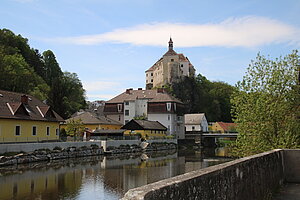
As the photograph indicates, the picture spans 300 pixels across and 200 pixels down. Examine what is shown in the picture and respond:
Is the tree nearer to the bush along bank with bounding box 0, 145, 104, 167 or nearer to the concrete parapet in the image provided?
the concrete parapet

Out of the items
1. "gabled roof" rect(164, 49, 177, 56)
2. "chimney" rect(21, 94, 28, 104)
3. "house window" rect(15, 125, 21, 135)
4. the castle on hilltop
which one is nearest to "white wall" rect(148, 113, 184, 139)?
the castle on hilltop

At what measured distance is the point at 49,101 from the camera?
2350 inches

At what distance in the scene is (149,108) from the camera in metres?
69.4

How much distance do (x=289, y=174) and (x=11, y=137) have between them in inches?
1062

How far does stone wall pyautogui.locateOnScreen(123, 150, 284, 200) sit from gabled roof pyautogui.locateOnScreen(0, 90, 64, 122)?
26.9m

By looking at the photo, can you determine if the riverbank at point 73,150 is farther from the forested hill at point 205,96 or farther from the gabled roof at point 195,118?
the forested hill at point 205,96

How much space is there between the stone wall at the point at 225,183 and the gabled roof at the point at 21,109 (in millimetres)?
26863

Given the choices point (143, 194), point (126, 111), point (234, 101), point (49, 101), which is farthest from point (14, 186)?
point (126, 111)

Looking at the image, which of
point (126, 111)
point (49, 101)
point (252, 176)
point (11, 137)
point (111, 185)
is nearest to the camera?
point (252, 176)

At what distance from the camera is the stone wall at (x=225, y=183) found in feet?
13.4

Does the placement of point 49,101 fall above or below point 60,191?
above

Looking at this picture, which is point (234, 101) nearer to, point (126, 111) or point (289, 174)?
point (289, 174)

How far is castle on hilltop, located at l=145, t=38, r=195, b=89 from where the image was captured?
355 feet

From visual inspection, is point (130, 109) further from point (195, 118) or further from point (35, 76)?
point (35, 76)
